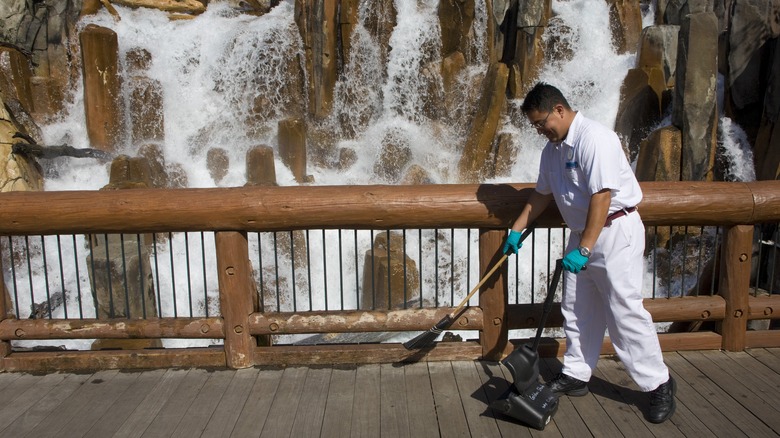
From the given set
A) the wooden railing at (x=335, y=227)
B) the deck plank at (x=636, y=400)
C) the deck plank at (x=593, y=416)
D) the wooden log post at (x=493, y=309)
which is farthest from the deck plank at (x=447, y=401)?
the deck plank at (x=636, y=400)

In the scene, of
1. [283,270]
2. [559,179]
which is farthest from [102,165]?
[559,179]

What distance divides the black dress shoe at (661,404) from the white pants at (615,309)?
0.14 ft

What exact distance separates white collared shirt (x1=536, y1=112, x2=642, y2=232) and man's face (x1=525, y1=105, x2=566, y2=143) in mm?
51

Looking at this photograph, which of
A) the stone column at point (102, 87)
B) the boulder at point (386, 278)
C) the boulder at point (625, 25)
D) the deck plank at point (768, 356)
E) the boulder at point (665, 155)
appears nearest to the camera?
the deck plank at point (768, 356)

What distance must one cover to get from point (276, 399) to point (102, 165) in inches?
472

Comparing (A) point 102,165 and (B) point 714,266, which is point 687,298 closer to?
(B) point 714,266

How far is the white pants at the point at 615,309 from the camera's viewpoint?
11.6ft

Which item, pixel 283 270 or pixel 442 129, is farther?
pixel 442 129

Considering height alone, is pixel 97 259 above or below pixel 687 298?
below

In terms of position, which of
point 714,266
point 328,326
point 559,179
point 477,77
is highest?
point 477,77

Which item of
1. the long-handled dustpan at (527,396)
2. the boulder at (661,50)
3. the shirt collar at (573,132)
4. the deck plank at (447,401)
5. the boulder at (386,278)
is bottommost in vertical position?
the boulder at (386,278)

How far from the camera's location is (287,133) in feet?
45.3

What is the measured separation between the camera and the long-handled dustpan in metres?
3.52

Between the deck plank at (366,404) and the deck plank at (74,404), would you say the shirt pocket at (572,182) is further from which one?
the deck plank at (74,404)
